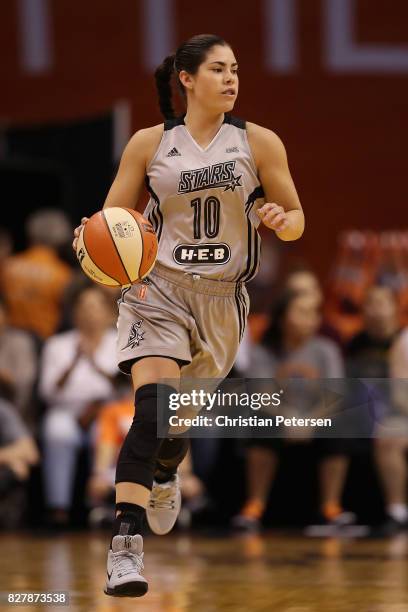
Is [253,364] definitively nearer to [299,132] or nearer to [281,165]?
[299,132]

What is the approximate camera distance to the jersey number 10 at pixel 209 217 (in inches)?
188

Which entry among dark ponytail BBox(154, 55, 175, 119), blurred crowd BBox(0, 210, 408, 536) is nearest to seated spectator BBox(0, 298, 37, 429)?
blurred crowd BBox(0, 210, 408, 536)

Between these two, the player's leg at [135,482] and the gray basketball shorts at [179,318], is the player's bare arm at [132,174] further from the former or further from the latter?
the player's leg at [135,482]

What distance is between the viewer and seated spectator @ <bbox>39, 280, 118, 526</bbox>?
26.7ft

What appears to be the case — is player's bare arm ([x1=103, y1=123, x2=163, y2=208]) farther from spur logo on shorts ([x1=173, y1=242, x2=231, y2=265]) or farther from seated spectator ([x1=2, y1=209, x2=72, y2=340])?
seated spectator ([x1=2, y1=209, x2=72, y2=340])

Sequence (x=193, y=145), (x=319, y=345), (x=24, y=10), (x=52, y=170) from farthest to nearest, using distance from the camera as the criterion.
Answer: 1. (x=52, y=170)
2. (x=24, y=10)
3. (x=319, y=345)
4. (x=193, y=145)

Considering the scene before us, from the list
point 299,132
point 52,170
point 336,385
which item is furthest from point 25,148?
point 336,385

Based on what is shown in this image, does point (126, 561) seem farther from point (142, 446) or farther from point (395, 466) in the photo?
point (395, 466)

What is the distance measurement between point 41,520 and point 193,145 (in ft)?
13.6

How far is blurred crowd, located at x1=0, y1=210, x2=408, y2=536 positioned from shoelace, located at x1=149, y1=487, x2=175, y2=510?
247cm

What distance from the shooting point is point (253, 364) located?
8109 millimetres

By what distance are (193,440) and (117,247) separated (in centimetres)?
397

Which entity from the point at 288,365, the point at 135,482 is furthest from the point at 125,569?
the point at 288,365

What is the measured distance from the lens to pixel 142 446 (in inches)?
180
